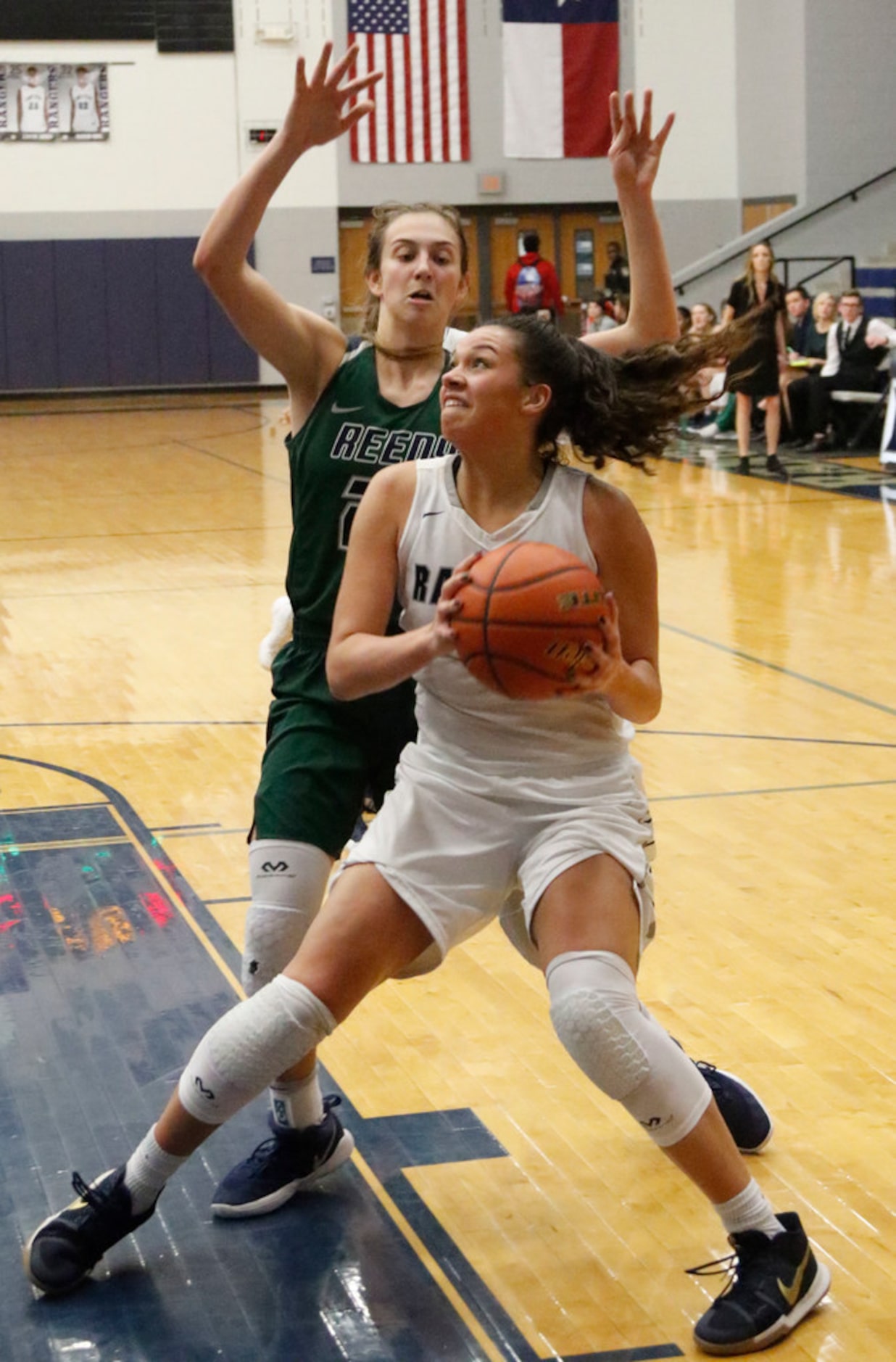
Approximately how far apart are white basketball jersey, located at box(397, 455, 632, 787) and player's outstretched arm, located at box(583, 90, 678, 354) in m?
0.45

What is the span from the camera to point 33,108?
21641mm

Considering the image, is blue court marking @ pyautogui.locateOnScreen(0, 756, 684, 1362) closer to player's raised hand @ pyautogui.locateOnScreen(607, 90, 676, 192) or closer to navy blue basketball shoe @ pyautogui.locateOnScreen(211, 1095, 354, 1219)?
navy blue basketball shoe @ pyautogui.locateOnScreen(211, 1095, 354, 1219)

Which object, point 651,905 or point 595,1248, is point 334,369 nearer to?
point 651,905

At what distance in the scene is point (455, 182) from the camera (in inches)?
900

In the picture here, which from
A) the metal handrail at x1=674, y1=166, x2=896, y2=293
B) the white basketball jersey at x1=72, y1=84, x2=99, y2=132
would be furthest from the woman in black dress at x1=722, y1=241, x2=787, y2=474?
the white basketball jersey at x1=72, y1=84, x2=99, y2=132

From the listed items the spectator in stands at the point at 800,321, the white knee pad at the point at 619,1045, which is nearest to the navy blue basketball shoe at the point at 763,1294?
the white knee pad at the point at 619,1045

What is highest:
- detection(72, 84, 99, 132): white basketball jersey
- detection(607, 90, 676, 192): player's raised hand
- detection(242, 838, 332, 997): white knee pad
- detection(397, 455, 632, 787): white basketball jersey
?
detection(72, 84, 99, 132): white basketball jersey

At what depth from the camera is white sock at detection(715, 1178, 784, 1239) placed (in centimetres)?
272

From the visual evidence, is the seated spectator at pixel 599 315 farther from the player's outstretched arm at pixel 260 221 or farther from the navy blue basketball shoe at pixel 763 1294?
the navy blue basketball shoe at pixel 763 1294

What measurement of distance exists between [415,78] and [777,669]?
1643 cm

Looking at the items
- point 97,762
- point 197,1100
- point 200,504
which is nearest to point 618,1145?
point 197,1100

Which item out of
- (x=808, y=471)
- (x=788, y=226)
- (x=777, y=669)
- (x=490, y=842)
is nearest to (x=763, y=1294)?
(x=490, y=842)

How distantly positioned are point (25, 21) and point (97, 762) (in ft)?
57.7

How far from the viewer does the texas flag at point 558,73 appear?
73.5 ft
